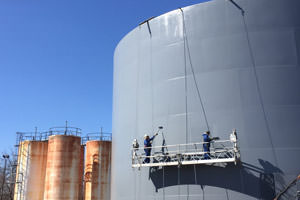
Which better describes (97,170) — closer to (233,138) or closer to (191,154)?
Result: (191,154)

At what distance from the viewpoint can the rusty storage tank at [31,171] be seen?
82.7 feet

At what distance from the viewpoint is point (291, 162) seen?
12.2 meters

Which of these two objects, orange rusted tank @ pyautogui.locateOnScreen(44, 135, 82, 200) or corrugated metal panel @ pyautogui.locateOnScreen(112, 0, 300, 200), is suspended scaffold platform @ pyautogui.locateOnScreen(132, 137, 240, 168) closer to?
corrugated metal panel @ pyautogui.locateOnScreen(112, 0, 300, 200)

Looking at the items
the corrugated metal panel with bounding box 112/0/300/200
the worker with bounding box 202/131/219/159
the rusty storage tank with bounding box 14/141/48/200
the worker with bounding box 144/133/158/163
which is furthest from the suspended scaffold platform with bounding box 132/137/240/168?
the rusty storage tank with bounding box 14/141/48/200

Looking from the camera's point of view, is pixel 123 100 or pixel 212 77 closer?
pixel 212 77

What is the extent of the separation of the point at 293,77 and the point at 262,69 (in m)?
1.19

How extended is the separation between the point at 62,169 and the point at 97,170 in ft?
8.58

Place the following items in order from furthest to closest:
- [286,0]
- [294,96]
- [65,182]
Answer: [65,182], [286,0], [294,96]

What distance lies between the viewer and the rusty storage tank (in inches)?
993

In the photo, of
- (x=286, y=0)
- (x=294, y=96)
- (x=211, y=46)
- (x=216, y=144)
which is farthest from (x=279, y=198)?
(x=286, y=0)

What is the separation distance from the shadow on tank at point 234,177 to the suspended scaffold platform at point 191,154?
0.38 meters

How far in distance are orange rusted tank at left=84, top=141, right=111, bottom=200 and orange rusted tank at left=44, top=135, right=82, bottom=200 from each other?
1.07 meters

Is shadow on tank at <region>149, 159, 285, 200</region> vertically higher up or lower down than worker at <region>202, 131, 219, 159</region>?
lower down

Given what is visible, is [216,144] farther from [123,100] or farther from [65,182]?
[65,182]
